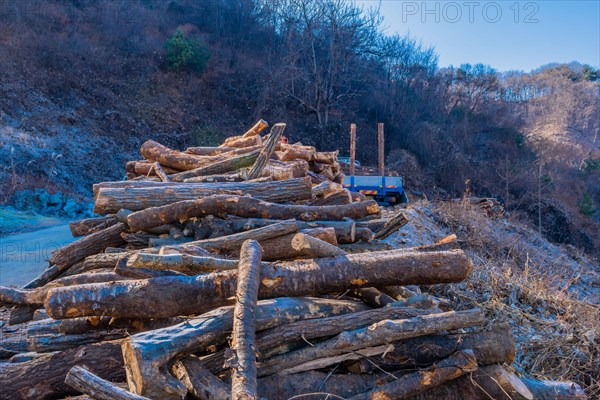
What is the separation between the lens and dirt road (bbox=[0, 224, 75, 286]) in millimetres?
7555

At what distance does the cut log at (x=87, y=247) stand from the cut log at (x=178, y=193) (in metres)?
0.29

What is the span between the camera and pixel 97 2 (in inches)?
1230

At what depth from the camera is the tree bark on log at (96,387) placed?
2.38 metres

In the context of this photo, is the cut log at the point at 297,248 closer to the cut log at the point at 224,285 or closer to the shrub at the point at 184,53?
the cut log at the point at 224,285

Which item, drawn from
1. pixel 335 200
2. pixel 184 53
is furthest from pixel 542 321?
pixel 184 53

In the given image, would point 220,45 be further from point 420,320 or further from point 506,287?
point 420,320

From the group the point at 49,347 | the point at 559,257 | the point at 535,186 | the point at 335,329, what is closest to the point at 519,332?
the point at 335,329

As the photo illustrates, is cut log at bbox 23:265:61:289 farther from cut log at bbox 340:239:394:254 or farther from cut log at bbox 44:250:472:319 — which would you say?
cut log at bbox 340:239:394:254

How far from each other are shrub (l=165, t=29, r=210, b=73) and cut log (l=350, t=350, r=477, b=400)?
30.1m

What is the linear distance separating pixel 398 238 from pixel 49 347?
5318 mm

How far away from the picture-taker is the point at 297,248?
12.0ft

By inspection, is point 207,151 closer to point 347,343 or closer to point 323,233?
point 323,233

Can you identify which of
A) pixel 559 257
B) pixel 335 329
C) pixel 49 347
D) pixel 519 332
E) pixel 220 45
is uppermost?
pixel 220 45

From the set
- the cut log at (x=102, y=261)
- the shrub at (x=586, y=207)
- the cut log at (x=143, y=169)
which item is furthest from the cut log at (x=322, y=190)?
the shrub at (x=586, y=207)
